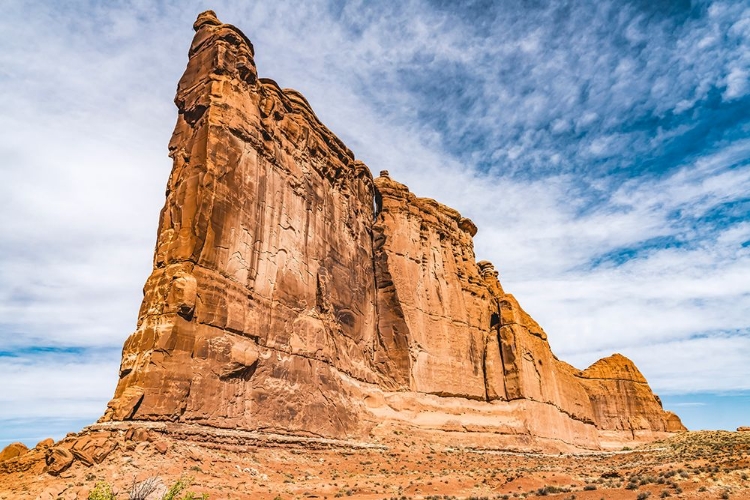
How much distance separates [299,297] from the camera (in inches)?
1241

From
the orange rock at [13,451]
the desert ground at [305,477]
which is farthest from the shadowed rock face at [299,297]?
the orange rock at [13,451]

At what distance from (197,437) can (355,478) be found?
736 centimetres

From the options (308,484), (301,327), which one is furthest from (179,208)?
(308,484)

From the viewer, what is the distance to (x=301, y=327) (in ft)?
101

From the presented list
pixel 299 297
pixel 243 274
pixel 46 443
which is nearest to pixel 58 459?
pixel 46 443

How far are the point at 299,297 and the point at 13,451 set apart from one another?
1525 cm

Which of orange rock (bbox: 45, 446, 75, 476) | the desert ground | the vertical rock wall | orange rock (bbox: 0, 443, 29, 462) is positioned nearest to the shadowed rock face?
the vertical rock wall

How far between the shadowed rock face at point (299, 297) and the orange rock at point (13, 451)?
12.8ft

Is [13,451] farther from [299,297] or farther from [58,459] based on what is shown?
[299,297]

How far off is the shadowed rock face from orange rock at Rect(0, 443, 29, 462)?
391 centimetres

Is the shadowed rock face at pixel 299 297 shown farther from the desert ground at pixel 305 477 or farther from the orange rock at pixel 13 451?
the orange rock at pixel 13 451

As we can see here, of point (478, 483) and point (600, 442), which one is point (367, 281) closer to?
point (478, 483)

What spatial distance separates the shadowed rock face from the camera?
23.3 metres

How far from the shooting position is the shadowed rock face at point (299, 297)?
76.5ft
